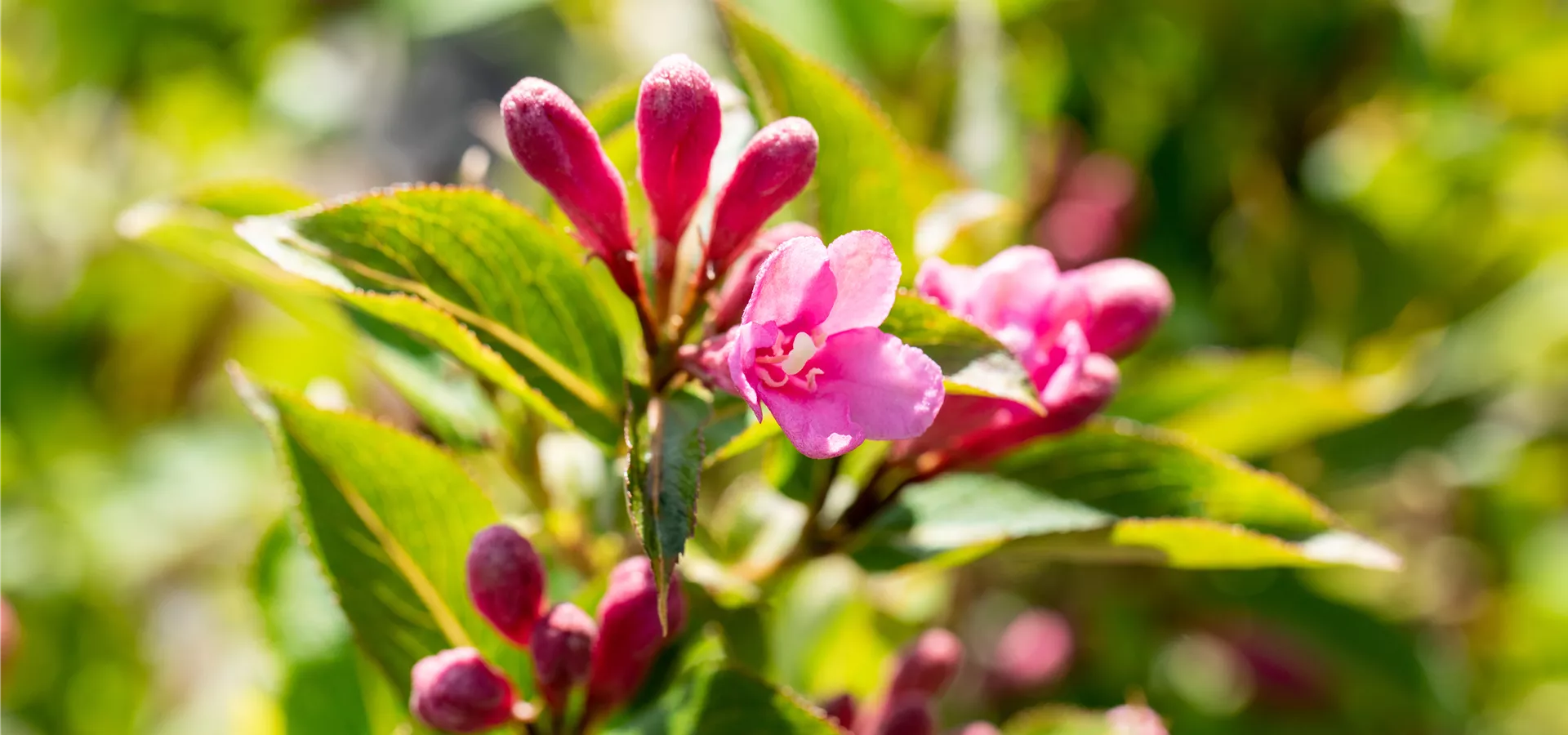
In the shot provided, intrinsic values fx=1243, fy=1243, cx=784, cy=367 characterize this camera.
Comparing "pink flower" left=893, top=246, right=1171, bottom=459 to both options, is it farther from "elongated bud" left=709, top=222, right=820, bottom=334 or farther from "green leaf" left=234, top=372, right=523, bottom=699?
"green leaf" left=234, top=372, right=523, bottom=699

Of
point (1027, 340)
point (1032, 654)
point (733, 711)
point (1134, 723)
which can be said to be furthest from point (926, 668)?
point (1032, 654)

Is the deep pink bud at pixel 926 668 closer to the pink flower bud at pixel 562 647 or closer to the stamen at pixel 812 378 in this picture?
the pink flower bud at pixel 562 647

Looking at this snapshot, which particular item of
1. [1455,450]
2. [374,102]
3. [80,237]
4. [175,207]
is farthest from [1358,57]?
[374,102]

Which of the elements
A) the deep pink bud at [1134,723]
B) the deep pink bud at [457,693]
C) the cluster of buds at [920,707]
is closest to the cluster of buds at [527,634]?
the deep pink bud at [457,693]

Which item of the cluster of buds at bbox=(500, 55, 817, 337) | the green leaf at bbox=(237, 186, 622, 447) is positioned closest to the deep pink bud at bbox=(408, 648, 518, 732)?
the green leaf at bbox=(237, 186, 622, 447)

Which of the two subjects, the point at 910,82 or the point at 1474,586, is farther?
the point at 1474,586

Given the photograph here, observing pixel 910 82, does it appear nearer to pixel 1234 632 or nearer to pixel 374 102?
pixel 1234 632
